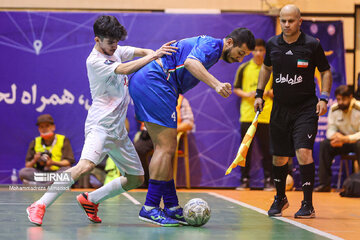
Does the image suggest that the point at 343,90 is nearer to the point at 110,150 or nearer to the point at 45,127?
the point at 45,127

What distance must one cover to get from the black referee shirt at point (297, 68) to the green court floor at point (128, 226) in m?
1.29

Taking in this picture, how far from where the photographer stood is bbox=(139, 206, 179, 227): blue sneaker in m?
5.22

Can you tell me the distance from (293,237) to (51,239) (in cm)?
187

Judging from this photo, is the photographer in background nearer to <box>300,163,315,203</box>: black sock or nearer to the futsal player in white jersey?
the futsal player in white jersey

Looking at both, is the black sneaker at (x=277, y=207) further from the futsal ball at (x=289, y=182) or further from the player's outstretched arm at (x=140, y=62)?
the futsal ball at (x=289, y=182)

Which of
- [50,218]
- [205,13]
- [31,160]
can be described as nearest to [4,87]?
[31,160]

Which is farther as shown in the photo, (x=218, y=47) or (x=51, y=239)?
(x=218, y=47)

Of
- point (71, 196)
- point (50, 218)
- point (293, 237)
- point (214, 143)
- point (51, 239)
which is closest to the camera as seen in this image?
point (51, 239)

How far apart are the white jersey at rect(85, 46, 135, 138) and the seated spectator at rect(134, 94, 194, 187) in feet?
15.5

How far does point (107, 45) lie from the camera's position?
212 inches

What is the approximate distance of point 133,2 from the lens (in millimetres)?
11453

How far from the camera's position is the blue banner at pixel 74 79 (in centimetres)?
1067

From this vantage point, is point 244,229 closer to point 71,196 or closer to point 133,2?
point 71,196

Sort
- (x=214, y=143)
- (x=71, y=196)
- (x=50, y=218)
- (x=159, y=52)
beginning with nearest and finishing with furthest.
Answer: (x=159, y=52) → (x=50, y=218) → (x=71, y=196) → (x=214, y=143)
